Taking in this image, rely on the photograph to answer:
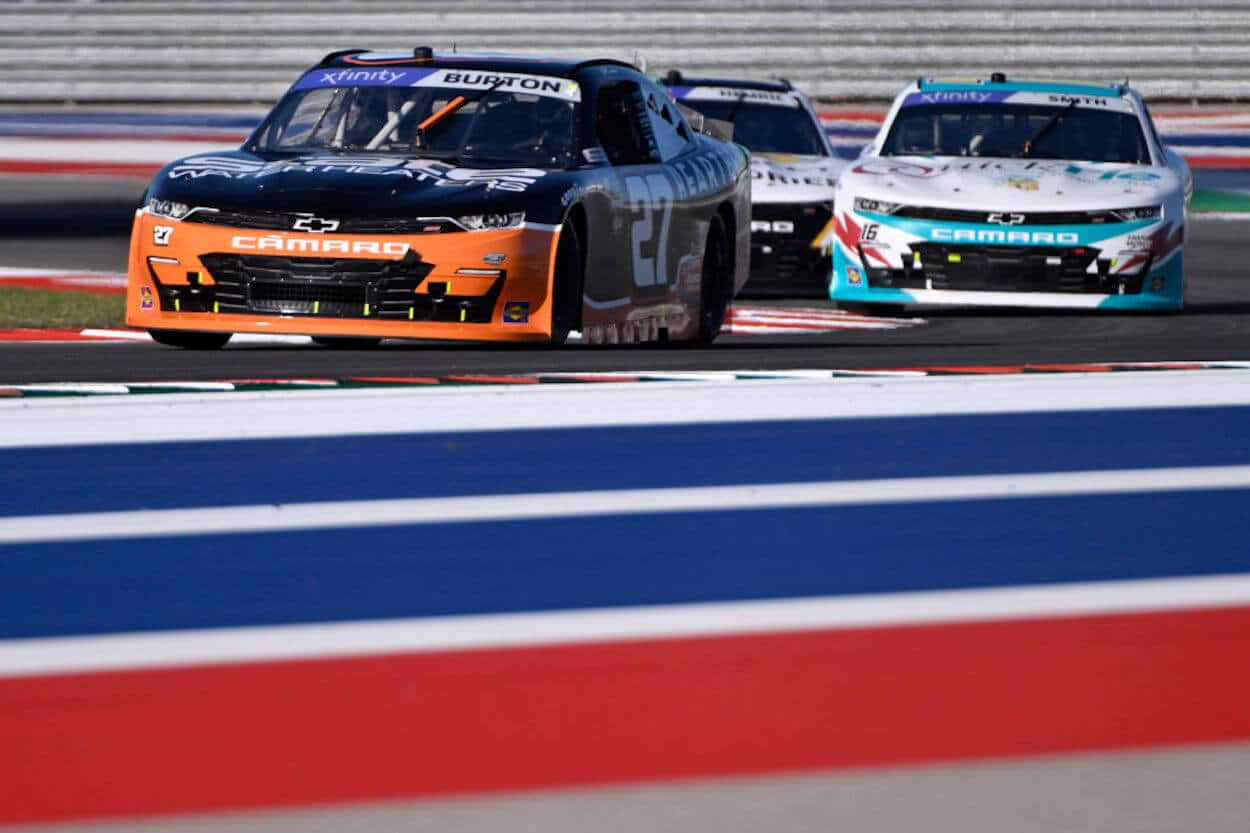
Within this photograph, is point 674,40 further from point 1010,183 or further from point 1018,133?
point 1010,183

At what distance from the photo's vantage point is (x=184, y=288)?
850cm

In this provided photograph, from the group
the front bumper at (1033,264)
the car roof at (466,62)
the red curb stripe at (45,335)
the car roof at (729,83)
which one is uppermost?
the car roof at (466,62)

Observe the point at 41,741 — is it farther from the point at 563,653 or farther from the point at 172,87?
the point at 172,87

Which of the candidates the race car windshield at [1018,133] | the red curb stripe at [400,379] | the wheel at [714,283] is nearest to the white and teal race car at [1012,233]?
the race car windshield at [1018,133]

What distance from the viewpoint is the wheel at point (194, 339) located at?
8.98 meters

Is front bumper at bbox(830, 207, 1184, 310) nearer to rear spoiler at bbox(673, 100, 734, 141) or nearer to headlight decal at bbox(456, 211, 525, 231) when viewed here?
rear spoiler at bbox(673, 100, 734, 141)

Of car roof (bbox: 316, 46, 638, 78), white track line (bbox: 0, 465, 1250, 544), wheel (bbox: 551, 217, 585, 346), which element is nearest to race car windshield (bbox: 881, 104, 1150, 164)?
car roof (bbox: 316, 46, 638, 78)

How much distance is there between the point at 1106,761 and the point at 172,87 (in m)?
29.4

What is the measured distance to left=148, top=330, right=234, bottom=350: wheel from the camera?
8.98 meters

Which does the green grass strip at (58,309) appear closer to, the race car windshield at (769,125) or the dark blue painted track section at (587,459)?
the race car windshield at (769,125)

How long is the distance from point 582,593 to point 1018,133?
32.1 feet

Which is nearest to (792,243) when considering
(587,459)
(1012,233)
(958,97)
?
(958,97)

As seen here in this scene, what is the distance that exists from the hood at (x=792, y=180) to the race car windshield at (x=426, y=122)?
4216 millimetres

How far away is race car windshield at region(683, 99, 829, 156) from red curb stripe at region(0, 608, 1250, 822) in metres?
11.3
